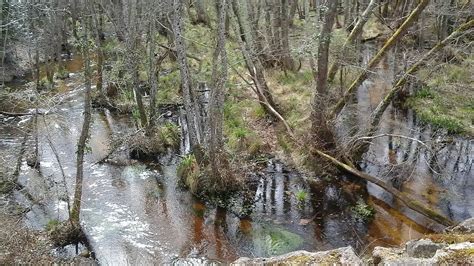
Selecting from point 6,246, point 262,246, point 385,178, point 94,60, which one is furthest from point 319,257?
point 94,60

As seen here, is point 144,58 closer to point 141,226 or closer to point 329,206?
point 141,226

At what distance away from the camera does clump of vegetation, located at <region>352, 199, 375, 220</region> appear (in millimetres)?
12812

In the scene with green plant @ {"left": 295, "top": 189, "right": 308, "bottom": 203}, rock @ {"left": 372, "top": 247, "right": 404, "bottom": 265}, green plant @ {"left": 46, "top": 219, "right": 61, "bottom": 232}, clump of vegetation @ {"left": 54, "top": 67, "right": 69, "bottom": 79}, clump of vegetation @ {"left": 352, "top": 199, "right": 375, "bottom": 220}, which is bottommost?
clump of vegetation @ {"left": 352, "top": 199, "right": 375, "bottom": 220}

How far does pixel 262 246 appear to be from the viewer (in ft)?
39.1

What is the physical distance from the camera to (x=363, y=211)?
1295cm

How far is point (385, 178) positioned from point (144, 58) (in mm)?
12218

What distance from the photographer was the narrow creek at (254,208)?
11.9 m

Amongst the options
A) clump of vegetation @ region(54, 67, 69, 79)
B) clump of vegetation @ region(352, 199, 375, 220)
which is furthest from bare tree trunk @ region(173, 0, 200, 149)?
clump of vegetation @ region(54, 67, 69, 79)

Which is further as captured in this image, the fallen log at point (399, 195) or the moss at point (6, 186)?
the moss at point (6, 186)

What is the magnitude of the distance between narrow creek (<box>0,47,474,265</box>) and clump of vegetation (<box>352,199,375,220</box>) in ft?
0.41

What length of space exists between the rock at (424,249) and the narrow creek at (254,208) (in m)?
6.61

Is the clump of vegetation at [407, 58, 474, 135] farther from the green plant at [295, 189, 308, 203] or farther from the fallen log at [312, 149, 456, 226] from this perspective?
the green plant at [295, 189, 308, 203]

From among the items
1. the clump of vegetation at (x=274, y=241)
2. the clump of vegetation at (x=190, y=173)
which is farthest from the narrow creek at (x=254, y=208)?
the clump of vegetation at (x=190, y=173)

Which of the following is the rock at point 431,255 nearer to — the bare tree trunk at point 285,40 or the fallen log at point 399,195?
the fallen log at point 399,195
